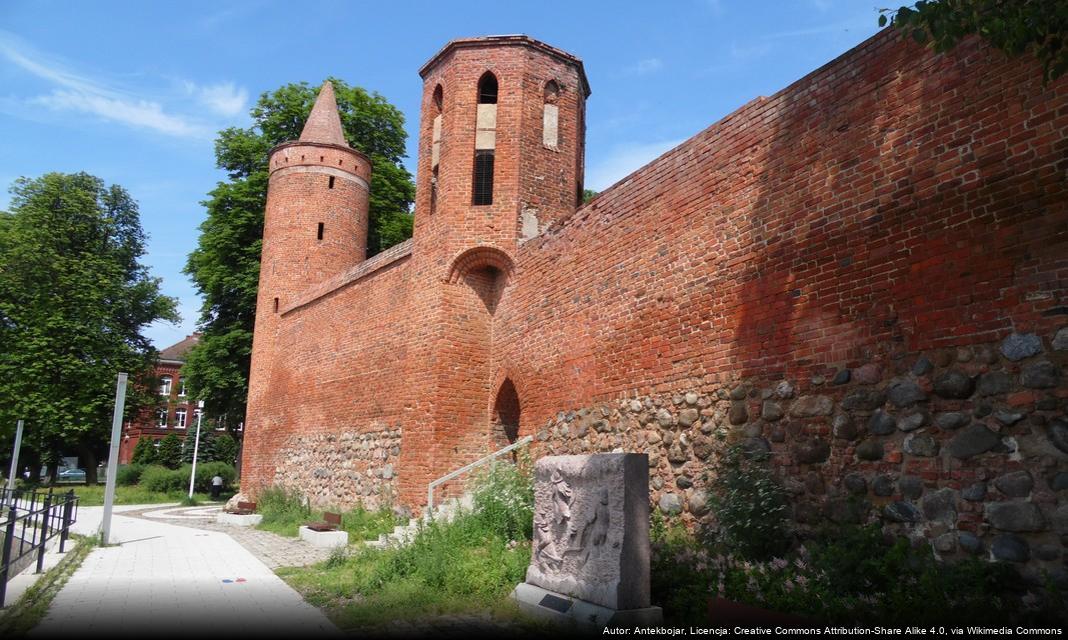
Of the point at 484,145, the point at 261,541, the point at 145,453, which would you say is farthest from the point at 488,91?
the point at 145,453

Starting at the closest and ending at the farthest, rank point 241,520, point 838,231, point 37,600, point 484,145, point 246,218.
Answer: point 838,231, point 37,600, point 484,145, point 241,520, point 246,218

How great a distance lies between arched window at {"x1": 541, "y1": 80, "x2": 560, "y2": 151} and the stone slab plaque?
26.7ft

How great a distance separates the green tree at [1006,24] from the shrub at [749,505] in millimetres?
3942

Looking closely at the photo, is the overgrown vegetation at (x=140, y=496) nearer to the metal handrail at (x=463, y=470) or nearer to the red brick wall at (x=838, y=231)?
the metal handrail at (x=463, y=470)

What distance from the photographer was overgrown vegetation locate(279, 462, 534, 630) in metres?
7.21

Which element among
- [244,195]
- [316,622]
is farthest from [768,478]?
[244,195]

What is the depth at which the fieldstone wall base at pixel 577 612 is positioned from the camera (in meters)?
5.94

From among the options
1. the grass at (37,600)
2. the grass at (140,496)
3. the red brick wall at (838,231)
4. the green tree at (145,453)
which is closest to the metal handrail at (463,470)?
the red brick wall at (838,231)

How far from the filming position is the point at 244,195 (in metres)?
24.3

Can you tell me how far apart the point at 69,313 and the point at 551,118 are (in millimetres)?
22674

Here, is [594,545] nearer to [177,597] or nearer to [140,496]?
[177,597]

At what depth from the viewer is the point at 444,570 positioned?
8141mm

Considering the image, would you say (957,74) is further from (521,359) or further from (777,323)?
(521,359)

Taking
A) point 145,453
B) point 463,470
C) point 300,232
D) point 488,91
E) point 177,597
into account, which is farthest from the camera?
point 145,453
